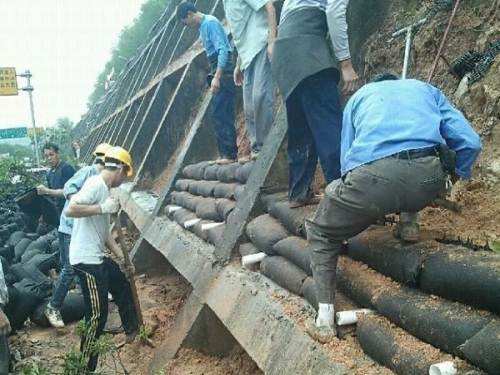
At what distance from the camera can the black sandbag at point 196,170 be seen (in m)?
5.76

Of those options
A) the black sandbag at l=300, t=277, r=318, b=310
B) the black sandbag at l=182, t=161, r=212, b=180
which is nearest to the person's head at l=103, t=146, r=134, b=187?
the black sandbag at l=182, t=161, r=212, b=180

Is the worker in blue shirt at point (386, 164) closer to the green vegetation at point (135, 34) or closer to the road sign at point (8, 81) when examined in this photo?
the road sign at point (8, 81)

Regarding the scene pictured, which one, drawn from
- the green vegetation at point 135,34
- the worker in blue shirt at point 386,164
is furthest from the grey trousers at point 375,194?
the green vegetation at point 135,34

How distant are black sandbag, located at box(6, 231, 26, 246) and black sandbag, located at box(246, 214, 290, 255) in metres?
5.79

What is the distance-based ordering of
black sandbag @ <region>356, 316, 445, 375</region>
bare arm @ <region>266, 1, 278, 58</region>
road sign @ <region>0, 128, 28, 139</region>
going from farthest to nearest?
road sign @ <region>0, 128, 28, 139</region> < bare arm @ <region>266, 1, 278, 58</region> < black sandbag @ <region>356, 316, 445, 375</region>

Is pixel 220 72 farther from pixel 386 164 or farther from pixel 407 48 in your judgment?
pixel 386 164

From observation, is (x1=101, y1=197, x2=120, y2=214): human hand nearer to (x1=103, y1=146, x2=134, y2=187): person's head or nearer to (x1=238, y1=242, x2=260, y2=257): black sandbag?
(x1=103, y1=146, x2=134, y2=187): person's head

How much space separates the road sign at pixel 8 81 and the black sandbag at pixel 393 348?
1778cm

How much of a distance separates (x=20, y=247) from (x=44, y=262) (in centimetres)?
142

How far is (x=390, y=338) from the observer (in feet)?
6.72

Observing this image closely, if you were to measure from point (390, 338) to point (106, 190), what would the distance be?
2861 mm

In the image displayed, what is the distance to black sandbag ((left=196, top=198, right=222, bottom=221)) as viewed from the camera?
4730mm

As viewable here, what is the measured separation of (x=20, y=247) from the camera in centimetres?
774

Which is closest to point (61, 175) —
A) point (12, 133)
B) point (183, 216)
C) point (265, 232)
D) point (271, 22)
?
point (183, 216)
